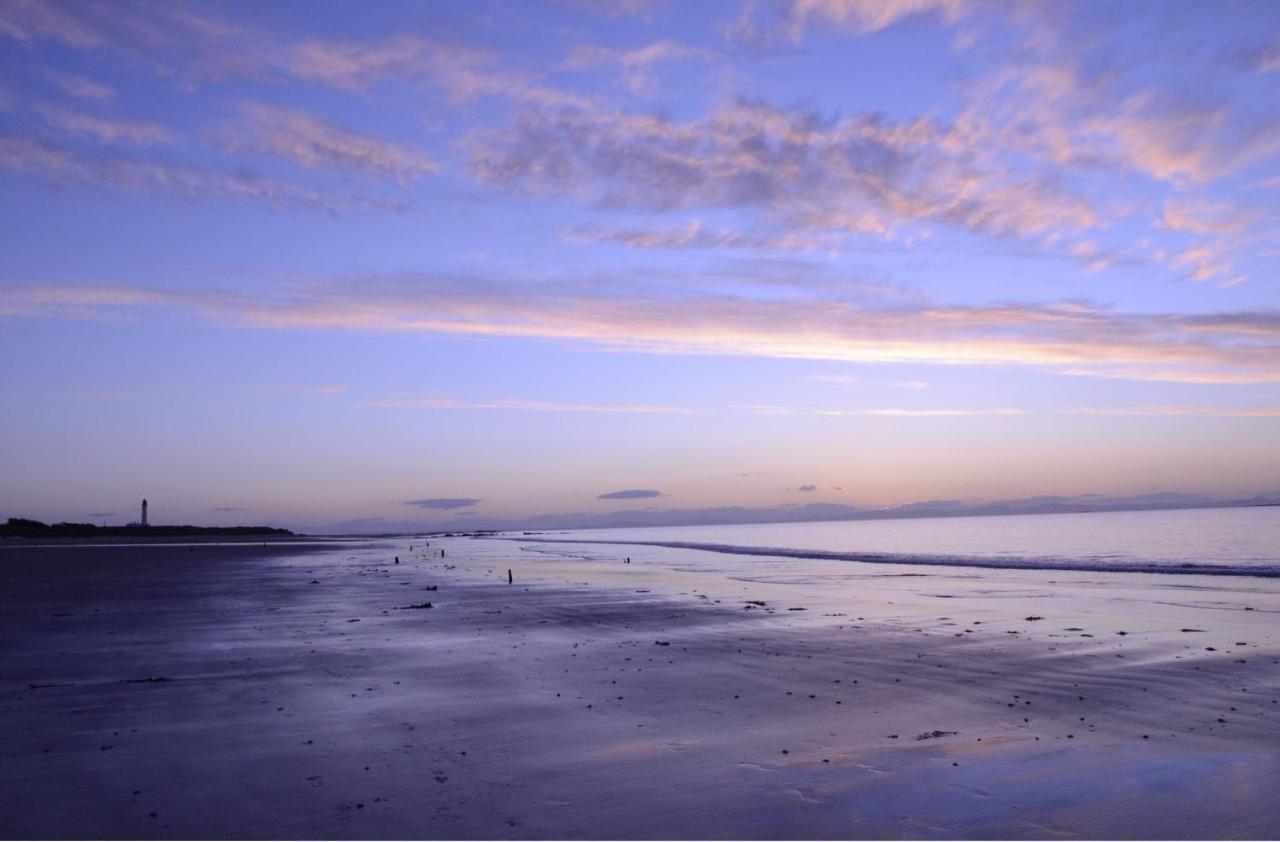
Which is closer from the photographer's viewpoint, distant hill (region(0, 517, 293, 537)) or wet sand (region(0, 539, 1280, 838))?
wet sand (region(0, 539, 1280, 838))

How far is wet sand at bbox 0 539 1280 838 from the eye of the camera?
6414 millimetres

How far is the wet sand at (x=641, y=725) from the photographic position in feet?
21.0

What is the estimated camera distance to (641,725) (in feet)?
30.3

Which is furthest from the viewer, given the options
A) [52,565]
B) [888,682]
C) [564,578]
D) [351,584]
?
[52,565]

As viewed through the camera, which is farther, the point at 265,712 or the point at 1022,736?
the point at 265,712

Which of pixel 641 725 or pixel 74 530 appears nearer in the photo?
pixel 641 725

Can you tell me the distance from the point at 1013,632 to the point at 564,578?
70.0 feet

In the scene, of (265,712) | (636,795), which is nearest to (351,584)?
(265,712)

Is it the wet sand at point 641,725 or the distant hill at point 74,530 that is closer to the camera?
the wet sand at point 641,725

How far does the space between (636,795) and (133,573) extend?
1423 inches

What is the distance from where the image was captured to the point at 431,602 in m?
23.8

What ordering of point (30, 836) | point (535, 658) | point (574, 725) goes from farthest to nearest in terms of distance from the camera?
point (535, 658) → point (574, 725) → point (30, 836)

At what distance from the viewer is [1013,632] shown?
55.3 ft

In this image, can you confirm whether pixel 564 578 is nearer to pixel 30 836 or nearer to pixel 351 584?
pixel 351 584
